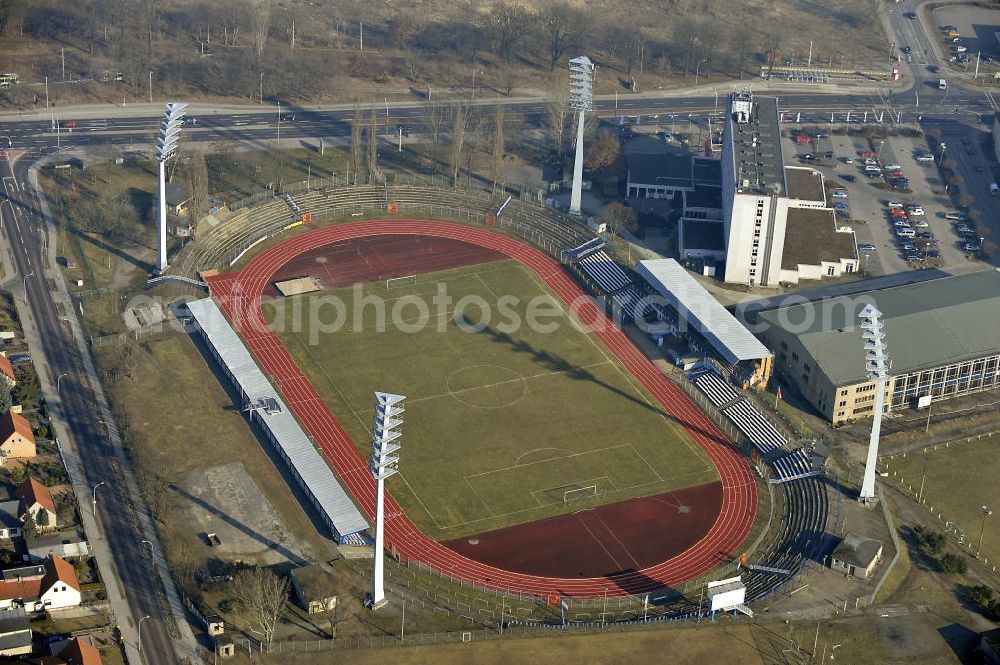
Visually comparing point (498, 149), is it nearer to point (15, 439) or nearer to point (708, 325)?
point (708, 325)

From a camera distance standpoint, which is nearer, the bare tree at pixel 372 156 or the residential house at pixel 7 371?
the residential house at pixel 7 371

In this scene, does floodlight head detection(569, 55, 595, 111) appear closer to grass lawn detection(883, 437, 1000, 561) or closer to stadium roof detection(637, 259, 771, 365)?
stadium roof detection(637, 259, 771, 365)

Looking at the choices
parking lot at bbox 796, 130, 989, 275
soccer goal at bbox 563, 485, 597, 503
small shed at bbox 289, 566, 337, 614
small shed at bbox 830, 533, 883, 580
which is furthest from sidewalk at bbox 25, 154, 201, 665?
parking lot at bbox 796, 130, 989, 275

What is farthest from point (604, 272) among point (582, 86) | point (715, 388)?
point (715, 388)

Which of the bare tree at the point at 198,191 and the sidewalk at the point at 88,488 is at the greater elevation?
the bare tree at the point at 198,191

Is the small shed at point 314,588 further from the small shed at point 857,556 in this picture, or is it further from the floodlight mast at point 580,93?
the floodlight mast at point 580,93

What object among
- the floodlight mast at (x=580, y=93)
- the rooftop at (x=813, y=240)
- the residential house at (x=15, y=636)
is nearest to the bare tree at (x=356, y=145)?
the floodlight mast at (x=580, y=93)
